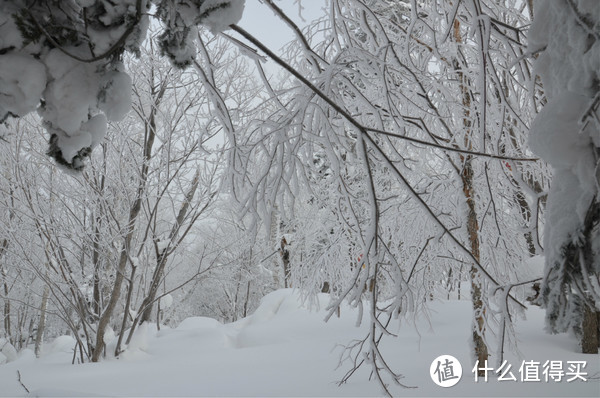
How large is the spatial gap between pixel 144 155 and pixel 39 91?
16.7 feet

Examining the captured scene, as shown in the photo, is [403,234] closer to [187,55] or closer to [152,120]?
[152,120]

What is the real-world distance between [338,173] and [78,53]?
1087 millimetres

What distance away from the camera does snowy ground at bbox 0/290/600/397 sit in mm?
3525

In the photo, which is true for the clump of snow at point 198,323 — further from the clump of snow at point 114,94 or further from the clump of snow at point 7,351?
the clump of snow at point 114,94

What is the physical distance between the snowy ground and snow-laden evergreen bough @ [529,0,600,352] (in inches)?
49.2

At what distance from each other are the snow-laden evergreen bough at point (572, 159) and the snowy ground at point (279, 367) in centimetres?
125

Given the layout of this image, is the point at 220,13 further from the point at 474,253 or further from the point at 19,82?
the point at 474,253

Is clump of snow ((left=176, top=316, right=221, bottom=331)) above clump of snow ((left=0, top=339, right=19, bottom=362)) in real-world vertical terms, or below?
above

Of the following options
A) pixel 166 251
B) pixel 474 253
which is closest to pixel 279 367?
pixel 166 251

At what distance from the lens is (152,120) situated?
6004 mm

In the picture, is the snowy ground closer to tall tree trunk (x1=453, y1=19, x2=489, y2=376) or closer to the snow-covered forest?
the snow-covered forest

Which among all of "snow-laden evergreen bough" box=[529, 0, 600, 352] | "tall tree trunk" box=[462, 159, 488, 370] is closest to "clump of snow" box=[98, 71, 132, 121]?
"snow-laden evergreen bough" box=[529, 0, 600, 352]

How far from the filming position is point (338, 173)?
68.9 inches

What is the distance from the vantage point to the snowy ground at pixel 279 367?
3525 mm
